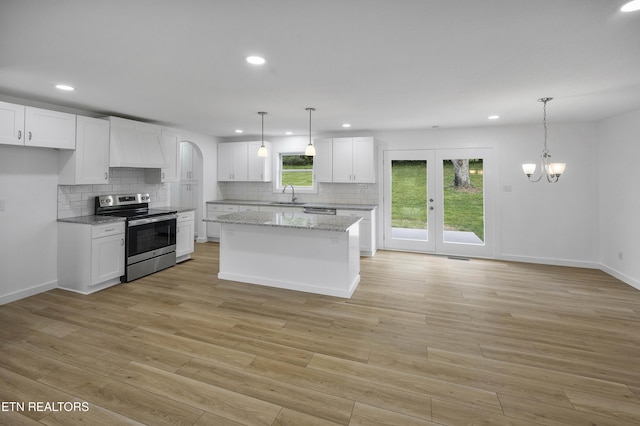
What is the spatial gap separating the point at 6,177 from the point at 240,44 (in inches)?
137

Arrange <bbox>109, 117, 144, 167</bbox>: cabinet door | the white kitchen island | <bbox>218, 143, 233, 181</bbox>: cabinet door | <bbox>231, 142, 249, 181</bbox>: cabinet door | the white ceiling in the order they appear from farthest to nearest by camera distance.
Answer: <bbox>218, 143, 233, 181</bbox>: cabinet door
<bbox>231, 142, 249, 181</bbox>: cabinet door
<bbox>109, 117, 144, 167</bbox>: cabinet door
the white kitchen island
the white ceiling

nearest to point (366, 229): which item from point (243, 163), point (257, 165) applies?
point (257, 165)

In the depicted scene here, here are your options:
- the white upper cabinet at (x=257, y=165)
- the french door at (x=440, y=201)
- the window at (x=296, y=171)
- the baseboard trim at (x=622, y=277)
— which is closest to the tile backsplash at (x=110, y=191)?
the white upper cabinet at (x=257, y=165)

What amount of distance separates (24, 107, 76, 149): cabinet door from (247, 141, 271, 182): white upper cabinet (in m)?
3.36

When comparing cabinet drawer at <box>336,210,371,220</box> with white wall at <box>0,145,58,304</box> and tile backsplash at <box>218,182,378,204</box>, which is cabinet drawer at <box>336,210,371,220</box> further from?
white wall at <box>0,145,58,304</box>

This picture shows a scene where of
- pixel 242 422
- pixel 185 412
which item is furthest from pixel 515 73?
pixel 185 412

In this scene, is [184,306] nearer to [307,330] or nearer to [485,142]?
[307,330]

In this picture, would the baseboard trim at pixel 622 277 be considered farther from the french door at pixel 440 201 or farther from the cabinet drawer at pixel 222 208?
the cabinet drawer at pixel 222 208

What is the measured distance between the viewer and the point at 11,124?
3.25 m

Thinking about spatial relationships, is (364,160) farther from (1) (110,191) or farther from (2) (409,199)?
(1) (110,191)

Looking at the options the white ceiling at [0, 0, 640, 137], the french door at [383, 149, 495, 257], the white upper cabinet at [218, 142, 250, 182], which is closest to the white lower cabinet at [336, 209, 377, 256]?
the french door at [383, 149, 495, 257]

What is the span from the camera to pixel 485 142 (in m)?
5.50

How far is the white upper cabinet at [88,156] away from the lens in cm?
394

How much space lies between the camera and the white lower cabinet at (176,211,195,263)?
5215 mm
